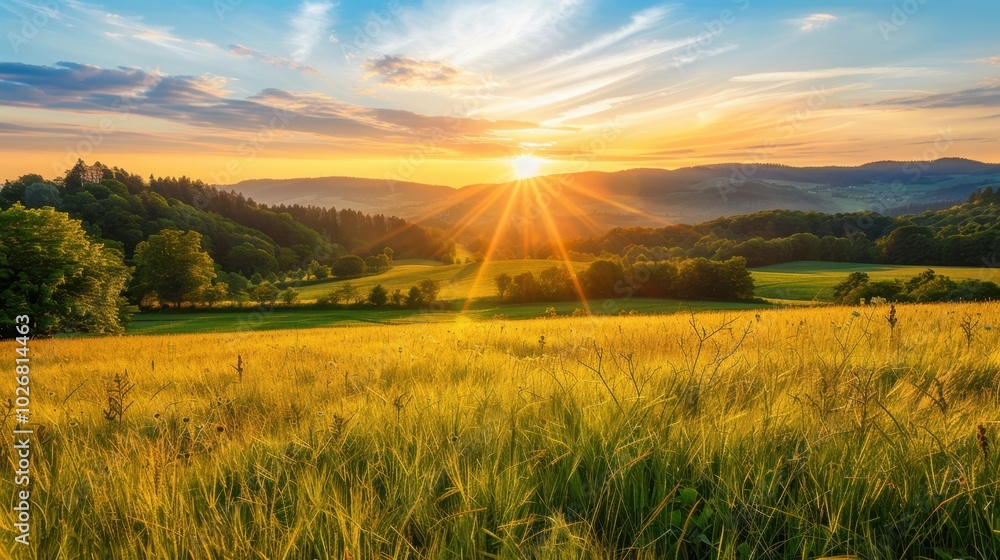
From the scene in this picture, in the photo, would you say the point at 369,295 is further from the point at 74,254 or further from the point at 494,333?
the point at 494,333

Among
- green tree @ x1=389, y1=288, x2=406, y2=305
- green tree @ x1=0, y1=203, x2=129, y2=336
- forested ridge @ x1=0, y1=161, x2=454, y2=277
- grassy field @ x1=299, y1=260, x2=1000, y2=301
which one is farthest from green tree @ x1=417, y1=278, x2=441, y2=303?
forested ridge @ x1=0, y1=161, x2=454, y2=277

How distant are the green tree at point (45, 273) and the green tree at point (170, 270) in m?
39.7

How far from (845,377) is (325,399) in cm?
418

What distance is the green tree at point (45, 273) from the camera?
3625 cm

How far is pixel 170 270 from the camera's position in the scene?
79.9 meters

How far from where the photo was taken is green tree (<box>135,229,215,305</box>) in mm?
79438

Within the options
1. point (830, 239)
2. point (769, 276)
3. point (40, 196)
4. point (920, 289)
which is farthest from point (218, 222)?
point (830, 239)

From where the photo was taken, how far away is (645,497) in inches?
79.1

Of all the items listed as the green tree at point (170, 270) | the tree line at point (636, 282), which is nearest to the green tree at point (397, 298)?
the tree line at point (636, 282)

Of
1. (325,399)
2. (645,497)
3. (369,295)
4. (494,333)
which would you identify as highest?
(645,497)

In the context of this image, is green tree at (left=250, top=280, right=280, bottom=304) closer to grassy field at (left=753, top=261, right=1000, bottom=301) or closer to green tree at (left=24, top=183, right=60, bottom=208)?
green tree at (left=24, top=183, right=60, bottom=208)

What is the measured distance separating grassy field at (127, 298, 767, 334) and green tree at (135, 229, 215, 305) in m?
3.80

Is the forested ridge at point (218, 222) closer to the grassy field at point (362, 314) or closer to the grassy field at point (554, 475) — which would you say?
the grassy field at point (362, 314)

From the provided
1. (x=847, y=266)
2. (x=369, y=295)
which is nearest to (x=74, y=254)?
(x=369, y=295)
